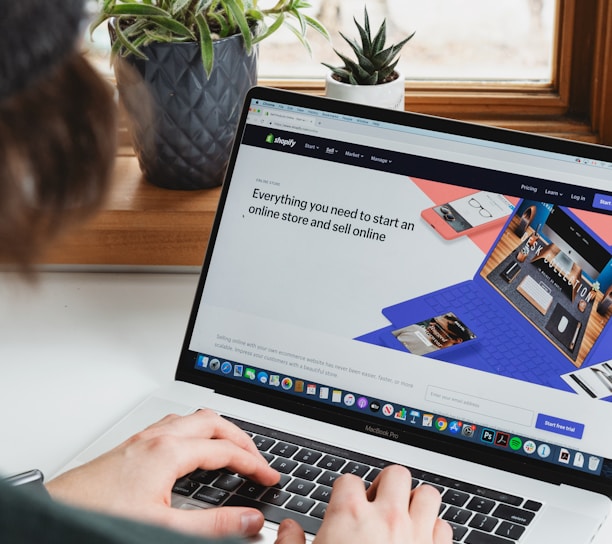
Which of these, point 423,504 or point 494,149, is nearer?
point 423,504

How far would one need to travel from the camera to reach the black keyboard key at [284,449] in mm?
866

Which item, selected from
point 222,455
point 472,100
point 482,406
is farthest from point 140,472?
point 472,100

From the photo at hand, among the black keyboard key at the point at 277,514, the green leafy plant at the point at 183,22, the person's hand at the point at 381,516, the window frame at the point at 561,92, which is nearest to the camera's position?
the person's hand at the point at 381,516

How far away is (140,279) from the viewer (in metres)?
1.23

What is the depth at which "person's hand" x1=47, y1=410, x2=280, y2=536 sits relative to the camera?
74 cm

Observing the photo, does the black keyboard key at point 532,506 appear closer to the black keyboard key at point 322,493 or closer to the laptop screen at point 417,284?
the laptop screen at point 417,284

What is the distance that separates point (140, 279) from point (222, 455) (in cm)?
46

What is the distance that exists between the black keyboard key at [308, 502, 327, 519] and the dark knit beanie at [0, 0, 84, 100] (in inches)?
20.4

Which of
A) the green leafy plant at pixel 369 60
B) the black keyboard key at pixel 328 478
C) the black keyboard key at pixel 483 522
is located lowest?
the black keyboard key at pixel 483 522

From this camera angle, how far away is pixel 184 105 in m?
1.17

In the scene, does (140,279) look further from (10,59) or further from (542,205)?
(10,59)

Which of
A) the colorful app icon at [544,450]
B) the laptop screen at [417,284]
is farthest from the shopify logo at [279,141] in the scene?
the colorful app icon at [544,450]

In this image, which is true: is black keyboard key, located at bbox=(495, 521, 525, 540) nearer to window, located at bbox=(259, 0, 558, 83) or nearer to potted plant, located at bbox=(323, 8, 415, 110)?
potted plant, located at bbox=(323, 8, 415, 110)

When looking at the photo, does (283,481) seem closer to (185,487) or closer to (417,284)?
(185,487)
